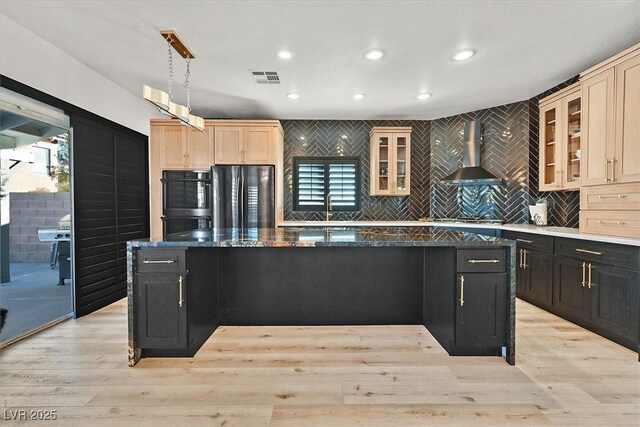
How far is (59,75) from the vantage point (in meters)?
3.09

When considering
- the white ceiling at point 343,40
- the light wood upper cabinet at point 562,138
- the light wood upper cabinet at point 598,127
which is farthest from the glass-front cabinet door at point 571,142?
the light wood upper cabinet at point 598,127

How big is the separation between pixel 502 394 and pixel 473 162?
3.76m

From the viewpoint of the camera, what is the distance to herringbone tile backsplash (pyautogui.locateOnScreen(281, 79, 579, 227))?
15.3 ft

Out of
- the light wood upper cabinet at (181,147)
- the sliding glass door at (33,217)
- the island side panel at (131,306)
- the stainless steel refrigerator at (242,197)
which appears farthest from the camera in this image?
the light wood upper cabinet at (181,147)

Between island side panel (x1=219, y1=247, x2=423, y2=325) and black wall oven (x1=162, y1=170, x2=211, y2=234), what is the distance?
1901 mm

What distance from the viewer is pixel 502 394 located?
1952 millimetres

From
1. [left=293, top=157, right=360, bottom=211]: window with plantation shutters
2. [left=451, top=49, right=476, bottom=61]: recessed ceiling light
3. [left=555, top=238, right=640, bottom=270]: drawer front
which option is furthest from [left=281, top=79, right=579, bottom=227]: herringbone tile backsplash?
[left=451, top=49, right=476, bottom=61]: recessed ceiling light

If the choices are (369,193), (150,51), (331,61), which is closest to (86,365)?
(150,51)

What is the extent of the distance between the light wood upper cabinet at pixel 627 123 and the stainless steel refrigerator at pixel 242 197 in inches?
150

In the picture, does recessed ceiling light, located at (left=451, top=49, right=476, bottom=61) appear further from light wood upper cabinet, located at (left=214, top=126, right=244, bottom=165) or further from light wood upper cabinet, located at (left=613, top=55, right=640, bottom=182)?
light wood upper cabinet, located at (left=214, top=126, right=244, bottom=165)

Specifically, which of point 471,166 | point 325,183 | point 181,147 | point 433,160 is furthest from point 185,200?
point 471,166

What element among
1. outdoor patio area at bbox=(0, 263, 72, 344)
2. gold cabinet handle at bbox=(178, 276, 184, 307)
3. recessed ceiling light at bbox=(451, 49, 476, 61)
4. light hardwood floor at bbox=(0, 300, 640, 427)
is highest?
recessed ceiling light at bbox=(451, 49, 476, 61)

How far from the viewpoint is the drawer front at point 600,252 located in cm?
255

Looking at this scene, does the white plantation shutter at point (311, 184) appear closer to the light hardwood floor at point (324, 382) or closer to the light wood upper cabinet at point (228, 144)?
the light wood upper cabinet at point (228, 144)
